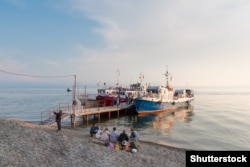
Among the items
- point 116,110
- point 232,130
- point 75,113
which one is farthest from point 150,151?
point 116,110

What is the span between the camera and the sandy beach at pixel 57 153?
13586 millimetres

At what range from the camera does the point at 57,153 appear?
577 inches

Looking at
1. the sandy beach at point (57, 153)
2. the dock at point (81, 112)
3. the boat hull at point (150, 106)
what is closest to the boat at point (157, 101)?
the boat hull at point (150, 106)

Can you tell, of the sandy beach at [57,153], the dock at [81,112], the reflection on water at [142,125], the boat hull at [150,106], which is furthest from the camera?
the boat hull at [150,106]

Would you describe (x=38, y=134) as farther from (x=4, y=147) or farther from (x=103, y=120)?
(x=103, y=120)

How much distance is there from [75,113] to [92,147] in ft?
66.2

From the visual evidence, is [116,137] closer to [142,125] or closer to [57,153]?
[57,153]

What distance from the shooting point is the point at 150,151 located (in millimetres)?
19188

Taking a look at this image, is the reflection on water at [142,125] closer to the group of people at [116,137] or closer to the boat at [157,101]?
the boat at [157,101]

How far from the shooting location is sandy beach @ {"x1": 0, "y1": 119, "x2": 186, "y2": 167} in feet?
44.6

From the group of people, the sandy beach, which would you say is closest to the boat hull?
the group of people

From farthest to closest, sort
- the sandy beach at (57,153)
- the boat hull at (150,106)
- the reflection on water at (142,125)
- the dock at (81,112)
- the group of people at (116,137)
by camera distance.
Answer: the boat hull at (150,106), the dock at (81,112), the reflection on water at (142,125), the group of people at (116,137), the sandy beach at (57,153)

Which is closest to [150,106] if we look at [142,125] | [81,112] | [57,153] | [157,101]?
[157,101]

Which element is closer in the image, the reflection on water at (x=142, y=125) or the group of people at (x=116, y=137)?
the group of people at (x=116, y=137)
